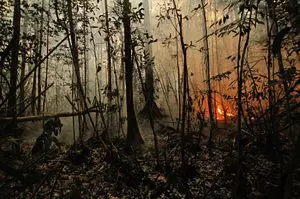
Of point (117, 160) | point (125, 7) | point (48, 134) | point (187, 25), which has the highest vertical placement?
point (187, 25)

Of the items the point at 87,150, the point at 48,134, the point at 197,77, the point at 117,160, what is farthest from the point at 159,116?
the point at 197,77

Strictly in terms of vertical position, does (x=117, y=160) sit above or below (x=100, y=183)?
above

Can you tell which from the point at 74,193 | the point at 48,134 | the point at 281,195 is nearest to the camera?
the point at 281,195

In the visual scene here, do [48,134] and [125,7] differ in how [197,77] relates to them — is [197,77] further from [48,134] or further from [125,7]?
[48,134]

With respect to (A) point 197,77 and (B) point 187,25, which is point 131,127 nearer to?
(A) point 197,77

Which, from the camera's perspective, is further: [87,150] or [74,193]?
[87,150]

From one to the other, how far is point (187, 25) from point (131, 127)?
1478cm

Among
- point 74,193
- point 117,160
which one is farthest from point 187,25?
point 74,193

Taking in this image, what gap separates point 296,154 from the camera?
1.08 meters

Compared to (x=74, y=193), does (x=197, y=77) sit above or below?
above

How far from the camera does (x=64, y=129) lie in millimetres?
9164

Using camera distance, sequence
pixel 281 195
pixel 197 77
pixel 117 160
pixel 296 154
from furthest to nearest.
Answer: pixel 197 77 → pixel 117 160 → pixel 281 195 → pixel 296 154

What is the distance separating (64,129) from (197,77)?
11.8 meters

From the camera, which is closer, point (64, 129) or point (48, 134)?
point (48, 134)
